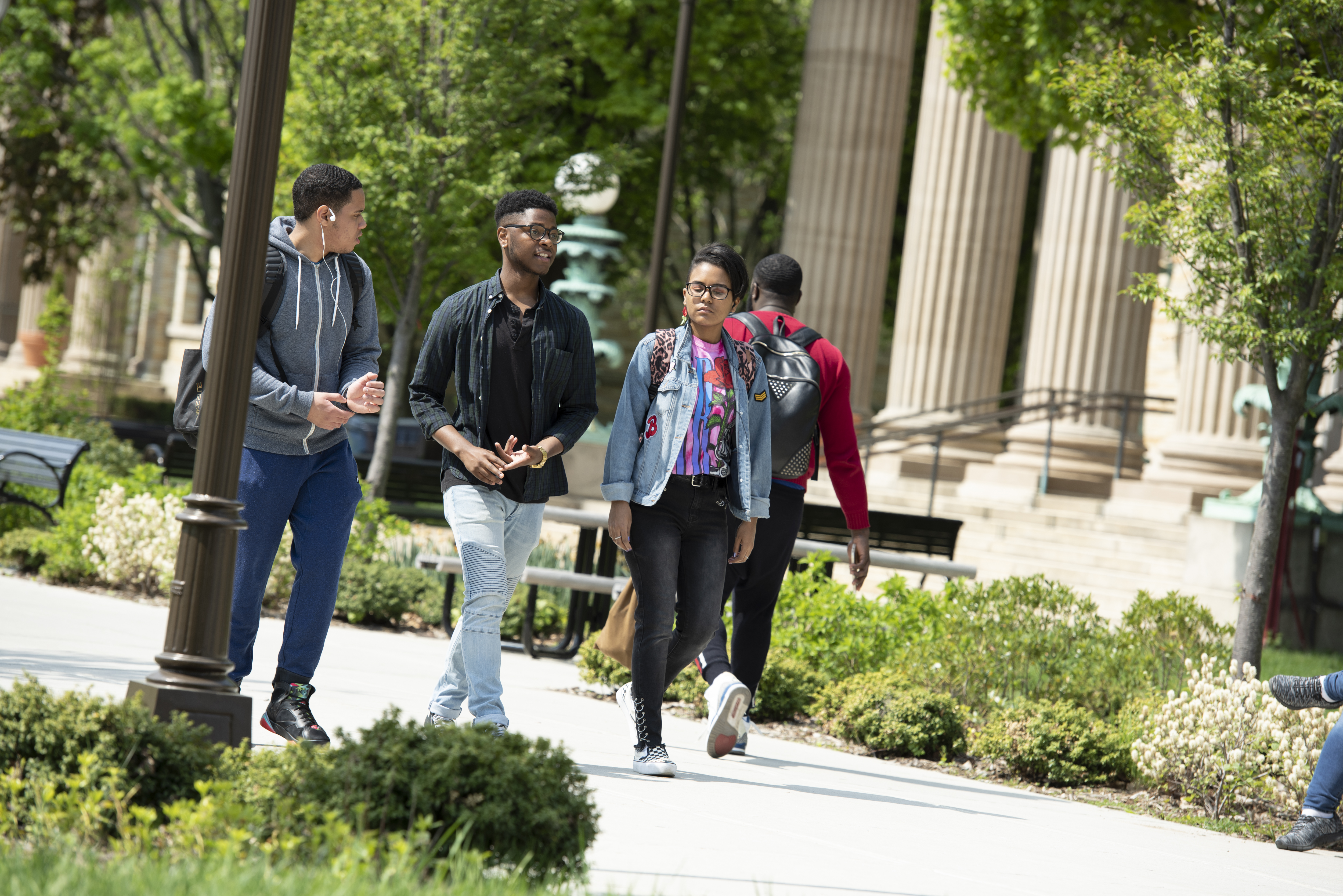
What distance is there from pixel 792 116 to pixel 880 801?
25875 millimetres

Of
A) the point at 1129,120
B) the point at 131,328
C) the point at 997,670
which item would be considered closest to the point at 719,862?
the point at 997,670

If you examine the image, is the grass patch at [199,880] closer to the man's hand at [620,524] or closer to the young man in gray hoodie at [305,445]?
the young man in gray hoodie at [305,445]

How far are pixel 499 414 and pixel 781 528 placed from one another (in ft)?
4.75

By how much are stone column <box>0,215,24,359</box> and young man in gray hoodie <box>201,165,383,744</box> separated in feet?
114

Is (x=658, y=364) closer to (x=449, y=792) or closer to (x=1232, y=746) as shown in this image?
(x=449, y=792)

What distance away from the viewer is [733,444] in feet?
17.4

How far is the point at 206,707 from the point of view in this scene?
12.7 ft

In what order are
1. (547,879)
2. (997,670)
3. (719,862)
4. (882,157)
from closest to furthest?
Answer: (547,879) < (719,862) < (997,670) < (882,157)

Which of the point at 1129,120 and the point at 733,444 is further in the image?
the point at 1129,120

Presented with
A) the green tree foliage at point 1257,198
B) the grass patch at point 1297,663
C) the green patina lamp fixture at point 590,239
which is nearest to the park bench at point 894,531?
the grass patch at point 1297,663

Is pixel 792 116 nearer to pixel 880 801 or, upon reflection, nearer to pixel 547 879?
pixel 880 801

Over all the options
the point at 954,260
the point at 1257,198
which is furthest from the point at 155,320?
the point at 1257,198

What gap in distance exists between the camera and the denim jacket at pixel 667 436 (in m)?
5.11

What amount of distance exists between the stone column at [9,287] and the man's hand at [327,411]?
35.0 meters
